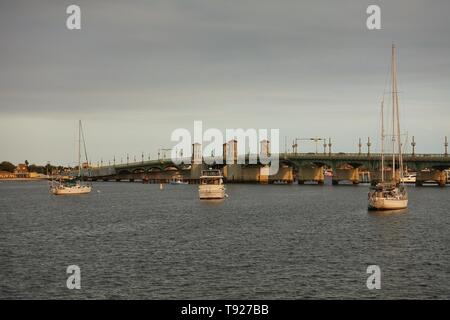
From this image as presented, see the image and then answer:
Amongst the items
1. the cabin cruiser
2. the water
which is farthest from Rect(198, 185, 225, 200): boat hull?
the water

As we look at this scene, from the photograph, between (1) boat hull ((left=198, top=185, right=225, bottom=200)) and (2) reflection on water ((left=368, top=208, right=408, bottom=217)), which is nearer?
(2) reflection on water ((left=368, top=208, right=408, bottom=217))

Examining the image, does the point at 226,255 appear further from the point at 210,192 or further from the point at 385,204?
the point at 210,192

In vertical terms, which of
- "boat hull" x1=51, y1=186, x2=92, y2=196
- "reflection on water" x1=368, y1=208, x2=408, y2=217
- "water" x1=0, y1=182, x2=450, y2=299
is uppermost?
"boat hull" x1=51, y1=186, x2=92, y2=196

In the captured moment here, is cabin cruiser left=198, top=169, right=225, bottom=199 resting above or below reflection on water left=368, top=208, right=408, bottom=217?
above

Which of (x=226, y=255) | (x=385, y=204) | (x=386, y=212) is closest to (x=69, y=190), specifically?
(x=386, y=212)

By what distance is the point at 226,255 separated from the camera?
59.7m

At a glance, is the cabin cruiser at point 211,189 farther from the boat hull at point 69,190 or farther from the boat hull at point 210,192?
the boat hull at point 69,190

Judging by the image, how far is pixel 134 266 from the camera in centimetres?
5412

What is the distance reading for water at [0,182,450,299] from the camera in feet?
150

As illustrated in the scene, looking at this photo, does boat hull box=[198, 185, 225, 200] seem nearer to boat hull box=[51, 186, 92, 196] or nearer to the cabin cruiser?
the cabin cruiser

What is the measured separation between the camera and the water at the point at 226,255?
150 ft

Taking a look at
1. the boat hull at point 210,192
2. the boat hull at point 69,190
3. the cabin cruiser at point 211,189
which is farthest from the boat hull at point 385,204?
the boat hull at point 69,190

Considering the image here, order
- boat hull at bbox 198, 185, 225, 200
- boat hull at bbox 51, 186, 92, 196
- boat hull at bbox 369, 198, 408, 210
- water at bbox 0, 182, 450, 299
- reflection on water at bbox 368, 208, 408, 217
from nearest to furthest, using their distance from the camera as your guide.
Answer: water at bbox 0, 182, 450, 299, reflection on water at bbox 368, 208, 408, 217, boat hull at bbox 369, 198, 408, 210, boat hull at bbox 198, 185, 225, 200, boat hull at bbox 51, 186, 92, 196
